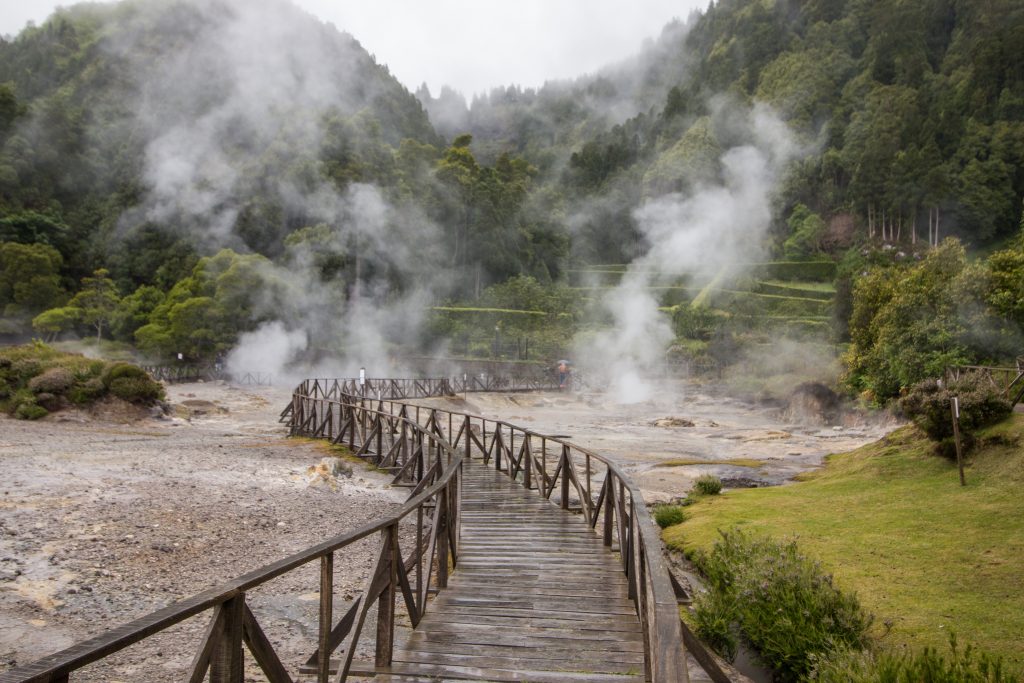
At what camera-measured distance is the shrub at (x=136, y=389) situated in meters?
21.7

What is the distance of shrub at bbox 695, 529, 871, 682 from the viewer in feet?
20.1

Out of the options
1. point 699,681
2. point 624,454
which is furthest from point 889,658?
point 624,454

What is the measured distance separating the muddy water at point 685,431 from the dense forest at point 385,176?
3552mm

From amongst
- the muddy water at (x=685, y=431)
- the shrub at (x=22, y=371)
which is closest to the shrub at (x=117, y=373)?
the shrub at (x=22, y=371)

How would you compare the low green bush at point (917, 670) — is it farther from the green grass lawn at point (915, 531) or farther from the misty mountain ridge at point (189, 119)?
the misty mountain ridge at point (189, 119)

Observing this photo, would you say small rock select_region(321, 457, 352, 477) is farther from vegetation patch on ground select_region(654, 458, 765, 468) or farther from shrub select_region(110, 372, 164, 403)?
shrub select_region(110, 372, 164, 403)

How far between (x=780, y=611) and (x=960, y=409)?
330 inches

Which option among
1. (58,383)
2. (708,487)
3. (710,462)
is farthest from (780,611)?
(58,383)

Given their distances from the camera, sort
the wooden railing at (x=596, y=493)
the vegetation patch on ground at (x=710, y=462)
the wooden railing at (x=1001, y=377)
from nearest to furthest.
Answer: the wooden railing at (x=596, y=493), the wooden railing at (x=1001, y=377), the vegetation patch on ground at (x=710, y=462)

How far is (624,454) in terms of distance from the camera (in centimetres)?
2062

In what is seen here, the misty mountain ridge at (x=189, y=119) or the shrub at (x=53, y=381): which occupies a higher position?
the misty mountain ridge at (x=189, y=119)

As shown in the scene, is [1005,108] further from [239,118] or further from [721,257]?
[239,118]

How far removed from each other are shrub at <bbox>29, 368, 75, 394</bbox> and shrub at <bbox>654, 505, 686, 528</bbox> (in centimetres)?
1910

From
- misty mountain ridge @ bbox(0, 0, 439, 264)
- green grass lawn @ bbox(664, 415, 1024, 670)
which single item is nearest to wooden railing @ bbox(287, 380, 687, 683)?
green grass lawn @ bbox(664, 415, 1024, 670)
